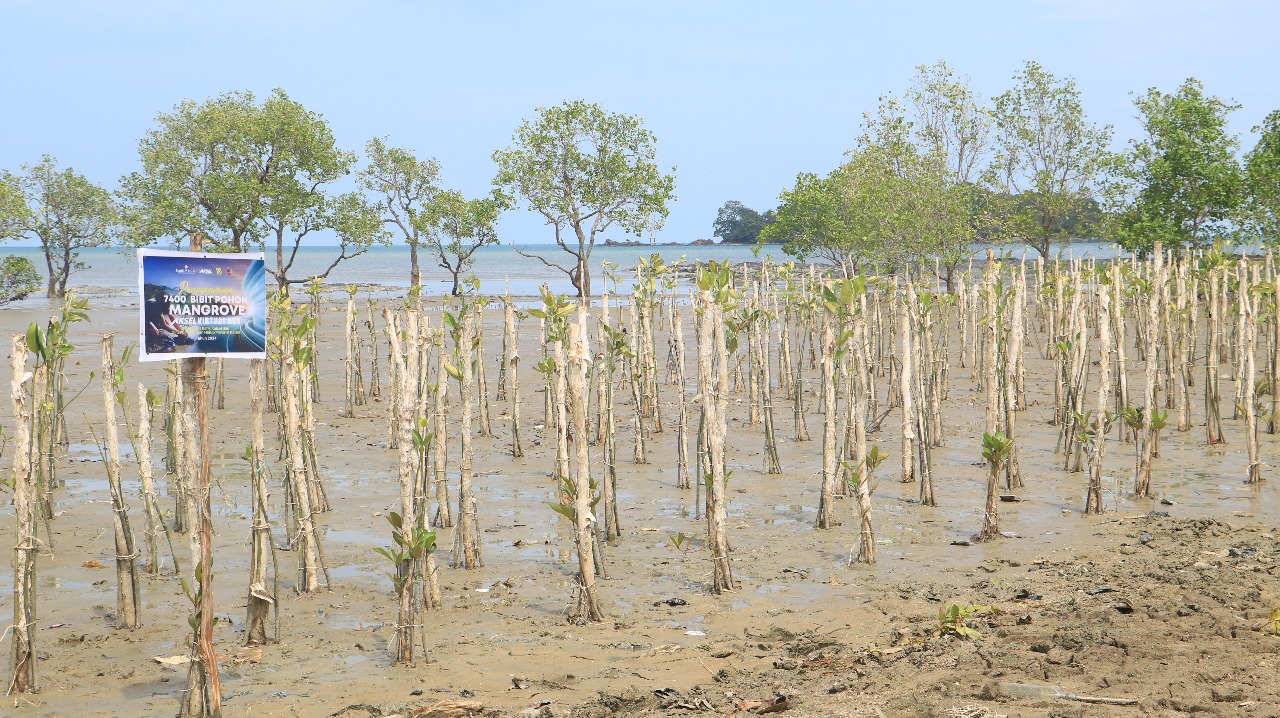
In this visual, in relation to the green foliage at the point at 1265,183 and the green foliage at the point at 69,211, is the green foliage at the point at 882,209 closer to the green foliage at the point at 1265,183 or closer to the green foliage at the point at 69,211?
the green foliage at the point at 1265,183

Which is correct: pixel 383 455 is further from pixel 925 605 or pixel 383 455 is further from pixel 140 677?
pixel 925 605

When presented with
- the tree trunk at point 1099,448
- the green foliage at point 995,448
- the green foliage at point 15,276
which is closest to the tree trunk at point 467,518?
the green foliage at point 995,448

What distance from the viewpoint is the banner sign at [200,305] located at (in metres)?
4.22

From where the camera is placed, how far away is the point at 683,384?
28.5 ft

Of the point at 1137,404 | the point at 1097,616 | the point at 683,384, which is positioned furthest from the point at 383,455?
the point at 1137,404

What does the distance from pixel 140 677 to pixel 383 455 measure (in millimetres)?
5751

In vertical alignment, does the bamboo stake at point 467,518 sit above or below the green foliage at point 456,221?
below

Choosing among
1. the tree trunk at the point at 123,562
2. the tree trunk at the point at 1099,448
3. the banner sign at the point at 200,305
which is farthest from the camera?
the tree trunk at the point at 1099,448

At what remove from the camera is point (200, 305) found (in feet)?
14.2

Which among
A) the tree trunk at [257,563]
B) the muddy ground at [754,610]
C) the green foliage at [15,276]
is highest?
the green foliage at [15,276]

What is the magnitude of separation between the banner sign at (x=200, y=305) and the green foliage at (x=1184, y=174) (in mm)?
23734

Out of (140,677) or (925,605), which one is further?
(925,605)

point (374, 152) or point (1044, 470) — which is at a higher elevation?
point (374, 152)

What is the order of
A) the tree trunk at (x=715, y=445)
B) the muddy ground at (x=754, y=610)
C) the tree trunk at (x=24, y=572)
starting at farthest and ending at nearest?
the tree trunk at (x=715, y=445), the tree trunk at (x=24, y=572), the muddy ground at (x=754, y=610)
